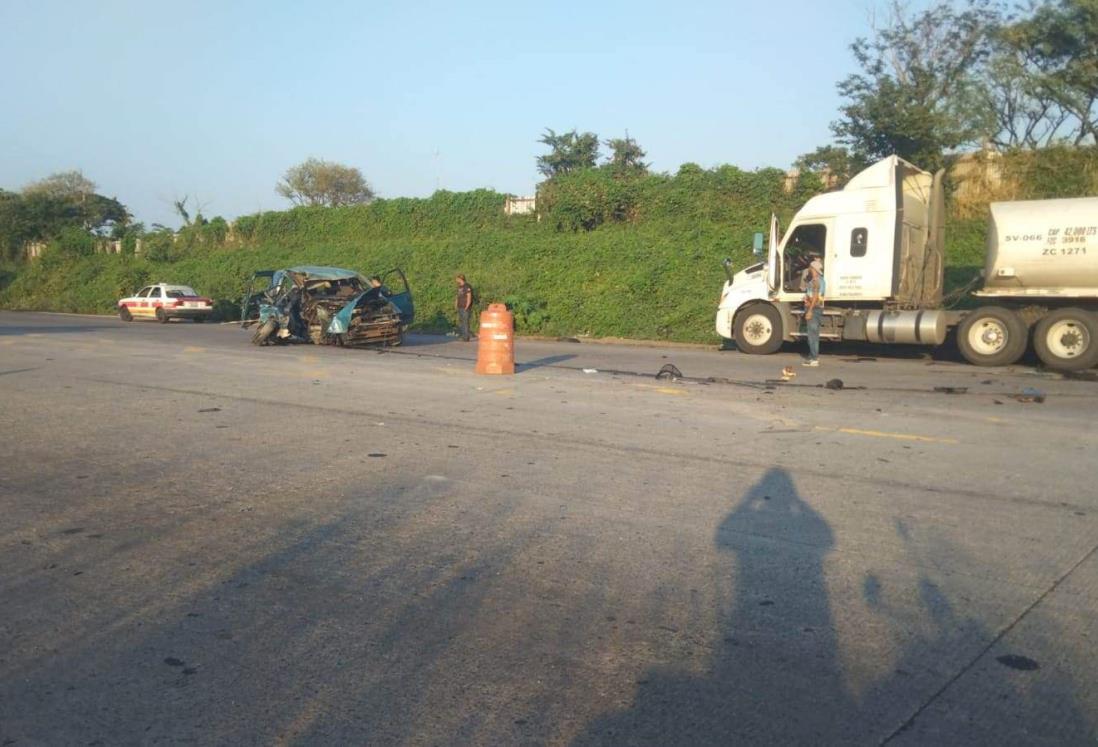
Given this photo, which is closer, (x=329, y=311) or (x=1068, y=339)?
(x=1068, y=339)

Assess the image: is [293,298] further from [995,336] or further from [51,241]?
[51,241]

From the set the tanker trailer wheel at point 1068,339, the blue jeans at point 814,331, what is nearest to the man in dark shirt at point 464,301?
the blue jeans at point 814,331

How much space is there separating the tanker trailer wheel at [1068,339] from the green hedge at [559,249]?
6273mm

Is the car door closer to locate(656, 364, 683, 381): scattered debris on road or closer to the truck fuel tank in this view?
locate(656, 364, 683, 381): scattered debris on road

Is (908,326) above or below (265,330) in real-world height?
above

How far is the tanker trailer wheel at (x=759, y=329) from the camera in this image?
1964cm

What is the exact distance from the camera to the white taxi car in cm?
3772

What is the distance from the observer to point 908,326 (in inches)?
695

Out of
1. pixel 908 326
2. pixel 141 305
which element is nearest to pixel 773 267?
pixel 908 326

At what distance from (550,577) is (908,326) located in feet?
46.4

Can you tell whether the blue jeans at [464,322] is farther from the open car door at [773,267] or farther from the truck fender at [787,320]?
the truck fender at [787,320]

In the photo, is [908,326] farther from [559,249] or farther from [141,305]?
[141,305]

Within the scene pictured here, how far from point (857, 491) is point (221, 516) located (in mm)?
4791

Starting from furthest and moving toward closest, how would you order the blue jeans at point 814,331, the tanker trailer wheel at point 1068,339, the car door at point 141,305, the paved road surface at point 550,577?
1. the car door at point 141,305
2. the blue jeans at point 814,331
3. the tanker trailer wheel at point 1068,339
4. the paved road surface at point 550,577
